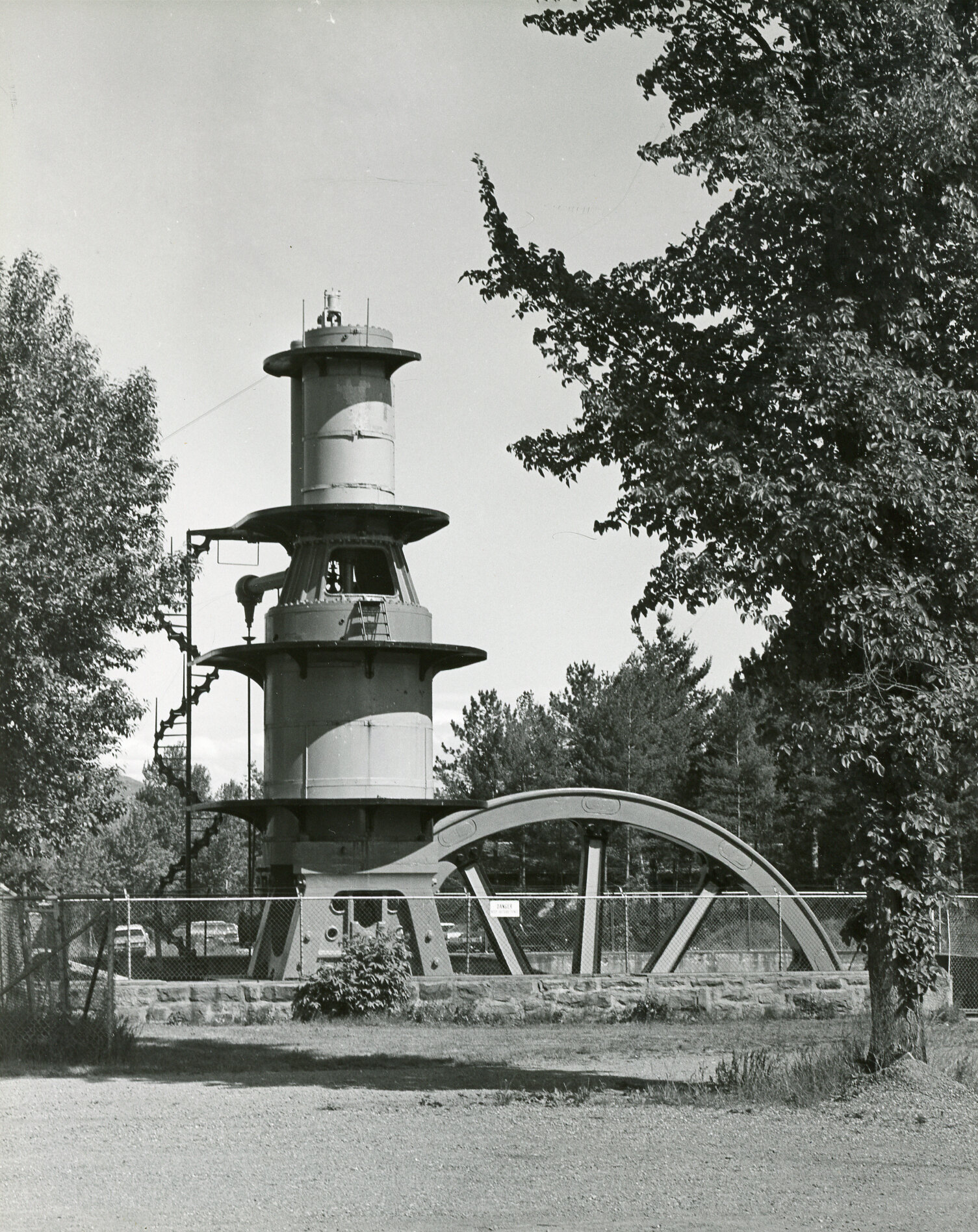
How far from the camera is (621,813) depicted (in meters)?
28.7

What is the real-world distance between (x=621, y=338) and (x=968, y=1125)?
28.0 ft

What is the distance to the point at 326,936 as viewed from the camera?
25.7 meters

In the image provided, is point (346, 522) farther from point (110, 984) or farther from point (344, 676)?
point (110, 984)

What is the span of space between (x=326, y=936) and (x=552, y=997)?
3.79 metres

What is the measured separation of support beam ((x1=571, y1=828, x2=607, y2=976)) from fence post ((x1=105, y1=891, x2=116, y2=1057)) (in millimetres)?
9846

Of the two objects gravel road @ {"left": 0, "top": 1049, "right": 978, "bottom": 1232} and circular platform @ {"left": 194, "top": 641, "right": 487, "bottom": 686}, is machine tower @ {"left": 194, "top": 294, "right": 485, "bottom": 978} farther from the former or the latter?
gravel road @ {"left": 0, "top": 1049, "right": 978, "bottom": 1232}

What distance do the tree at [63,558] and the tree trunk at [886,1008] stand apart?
1155 cm

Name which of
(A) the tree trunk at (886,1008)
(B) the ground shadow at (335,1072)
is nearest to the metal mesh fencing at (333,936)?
(A) the tree trunk at (886,1008)

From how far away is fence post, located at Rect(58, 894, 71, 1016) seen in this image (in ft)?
58.9

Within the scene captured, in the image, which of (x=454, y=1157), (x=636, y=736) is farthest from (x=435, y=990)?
(x=636, y=736)

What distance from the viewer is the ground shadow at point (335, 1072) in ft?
54.1

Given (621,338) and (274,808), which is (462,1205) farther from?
(274,808)

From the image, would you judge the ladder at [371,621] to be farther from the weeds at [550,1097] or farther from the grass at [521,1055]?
the weeds at [550,1097]

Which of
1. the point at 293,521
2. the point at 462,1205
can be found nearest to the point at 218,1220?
Result: the point at 462,1205
